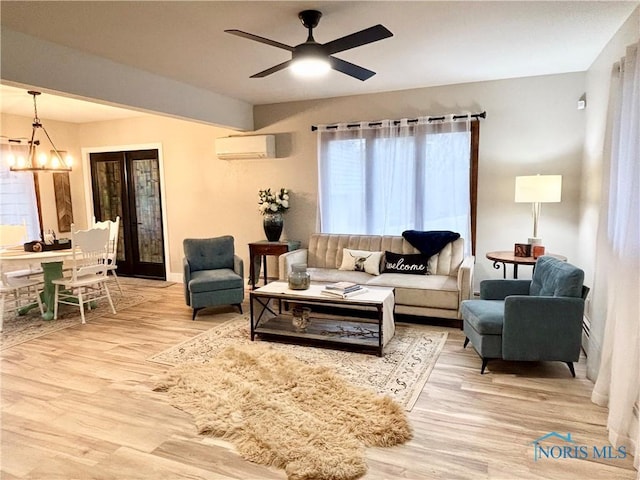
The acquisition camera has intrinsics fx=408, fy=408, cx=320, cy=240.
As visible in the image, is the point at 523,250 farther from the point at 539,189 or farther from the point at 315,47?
the point at 315,47

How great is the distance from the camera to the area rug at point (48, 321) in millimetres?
4238

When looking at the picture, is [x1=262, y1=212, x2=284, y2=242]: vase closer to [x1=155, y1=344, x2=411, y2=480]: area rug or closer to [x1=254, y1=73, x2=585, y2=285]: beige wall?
[x1=254, y1=73, x2=585, y2=285]: beige wall

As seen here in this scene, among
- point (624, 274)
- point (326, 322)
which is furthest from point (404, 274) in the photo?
point (624, 274)

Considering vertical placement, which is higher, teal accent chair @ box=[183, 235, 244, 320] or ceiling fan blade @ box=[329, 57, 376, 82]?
ceiling fan blade @ box=[329, 57, 376, 82]

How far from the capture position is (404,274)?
469cm

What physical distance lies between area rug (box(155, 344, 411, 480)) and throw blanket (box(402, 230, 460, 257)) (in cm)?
212

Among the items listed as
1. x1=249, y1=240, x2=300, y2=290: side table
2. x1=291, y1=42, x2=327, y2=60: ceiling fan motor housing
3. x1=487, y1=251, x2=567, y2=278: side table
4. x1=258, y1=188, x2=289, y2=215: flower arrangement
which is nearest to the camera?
x1=291, y1=42, x2=327, y2=60: ceiling fan motor housing

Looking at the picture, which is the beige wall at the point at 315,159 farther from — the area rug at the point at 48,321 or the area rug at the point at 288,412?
the area rug at the point at 288,412

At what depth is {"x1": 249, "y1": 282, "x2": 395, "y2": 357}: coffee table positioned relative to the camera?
361cm

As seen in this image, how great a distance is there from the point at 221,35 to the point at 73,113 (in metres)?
4.20

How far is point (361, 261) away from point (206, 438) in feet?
9.48

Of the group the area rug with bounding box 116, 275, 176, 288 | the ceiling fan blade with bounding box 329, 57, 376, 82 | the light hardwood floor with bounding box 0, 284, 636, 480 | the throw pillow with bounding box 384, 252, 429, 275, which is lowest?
the light hardwood floor with bounding box 0, 284, 636, 480

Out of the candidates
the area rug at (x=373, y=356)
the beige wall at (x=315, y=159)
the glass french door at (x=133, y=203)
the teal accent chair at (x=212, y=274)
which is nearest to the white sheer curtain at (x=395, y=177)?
the beige wall at (x=315, y=159)

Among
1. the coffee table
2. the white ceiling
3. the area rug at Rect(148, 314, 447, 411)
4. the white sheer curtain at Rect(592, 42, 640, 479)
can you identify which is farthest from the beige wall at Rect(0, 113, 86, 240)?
the white sheer curtain at Rect(592, 42, 640, 479)
